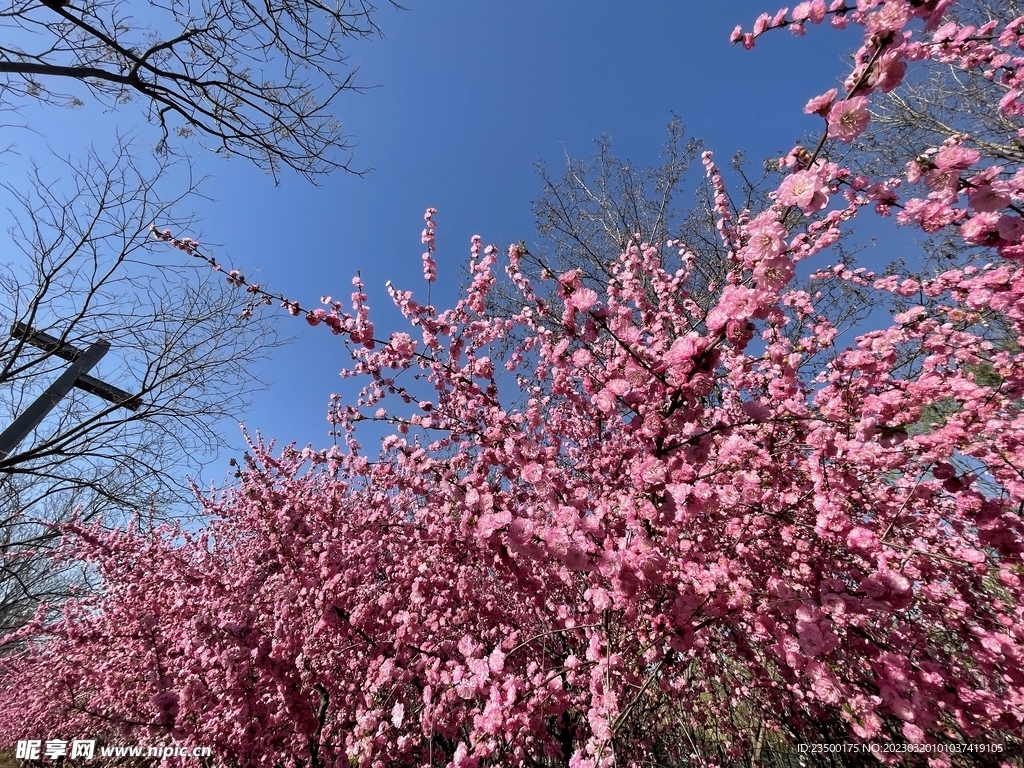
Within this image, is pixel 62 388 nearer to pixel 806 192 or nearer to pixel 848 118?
pixel 806 192

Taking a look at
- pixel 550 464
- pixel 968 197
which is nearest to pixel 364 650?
pixel 550 464

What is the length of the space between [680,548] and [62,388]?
5769 mm

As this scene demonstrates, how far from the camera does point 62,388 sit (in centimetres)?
404

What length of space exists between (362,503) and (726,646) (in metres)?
4.65

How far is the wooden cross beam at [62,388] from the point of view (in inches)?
150

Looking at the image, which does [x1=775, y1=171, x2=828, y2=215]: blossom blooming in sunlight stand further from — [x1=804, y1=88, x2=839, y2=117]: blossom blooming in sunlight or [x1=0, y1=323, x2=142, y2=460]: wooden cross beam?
[x1=0, y1=323, x2=142, y2=460]: wooden cross beam

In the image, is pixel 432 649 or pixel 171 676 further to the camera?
pixel 171 676

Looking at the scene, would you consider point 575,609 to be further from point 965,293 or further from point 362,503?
point 965,293

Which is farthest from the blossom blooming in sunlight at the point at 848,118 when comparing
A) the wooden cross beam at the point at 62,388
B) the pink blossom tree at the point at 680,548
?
the wooden cross beam at the point at 62,388

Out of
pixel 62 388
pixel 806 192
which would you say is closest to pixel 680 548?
pixel 806 192

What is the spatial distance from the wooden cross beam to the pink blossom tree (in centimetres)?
123

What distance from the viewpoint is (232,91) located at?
3104 mm

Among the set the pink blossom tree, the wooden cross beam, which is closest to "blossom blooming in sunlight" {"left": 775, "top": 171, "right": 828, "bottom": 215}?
the pink blossom tree

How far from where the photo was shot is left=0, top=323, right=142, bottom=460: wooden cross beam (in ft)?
12.5
